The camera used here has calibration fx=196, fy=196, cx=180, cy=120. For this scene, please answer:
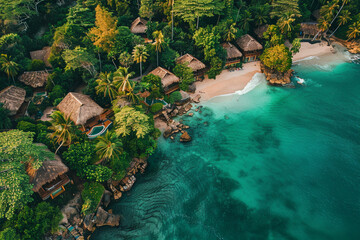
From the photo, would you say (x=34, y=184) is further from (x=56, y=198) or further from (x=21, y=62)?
(x=21, y=62)

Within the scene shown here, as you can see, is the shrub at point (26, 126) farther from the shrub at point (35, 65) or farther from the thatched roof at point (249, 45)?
the thatched roof at point (249, 45)

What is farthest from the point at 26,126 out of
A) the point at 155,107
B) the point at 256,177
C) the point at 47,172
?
the point at 256,177

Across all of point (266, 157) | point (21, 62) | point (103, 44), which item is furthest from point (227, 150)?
point (21, 62)

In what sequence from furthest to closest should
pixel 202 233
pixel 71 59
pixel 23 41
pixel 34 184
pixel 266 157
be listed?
pixel 23 41
pixel 71 59
pixel 266 157
pixel 202 233
pixel 34 184

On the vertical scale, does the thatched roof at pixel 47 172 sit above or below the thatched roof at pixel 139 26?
below

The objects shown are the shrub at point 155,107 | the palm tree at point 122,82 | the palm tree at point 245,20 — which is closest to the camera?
the palm tree at point 122,82

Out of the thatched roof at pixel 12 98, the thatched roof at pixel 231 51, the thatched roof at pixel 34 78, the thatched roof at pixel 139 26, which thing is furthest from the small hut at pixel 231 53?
the thatched roof at pixel 12 98
